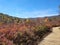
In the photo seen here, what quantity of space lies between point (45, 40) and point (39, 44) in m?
1.32

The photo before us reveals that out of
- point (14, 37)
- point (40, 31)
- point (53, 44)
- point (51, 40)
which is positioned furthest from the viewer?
point (40, 31)

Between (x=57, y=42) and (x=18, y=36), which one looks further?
(x=57, y=42)

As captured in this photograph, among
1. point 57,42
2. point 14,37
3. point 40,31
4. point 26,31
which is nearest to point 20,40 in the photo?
point 14,37

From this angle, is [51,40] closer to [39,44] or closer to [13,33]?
[39,44]

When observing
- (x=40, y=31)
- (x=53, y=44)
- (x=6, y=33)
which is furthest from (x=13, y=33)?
(x=40, y=31)

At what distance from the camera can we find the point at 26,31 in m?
14.0

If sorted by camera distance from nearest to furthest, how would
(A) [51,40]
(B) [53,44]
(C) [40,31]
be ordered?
(B) [53,44]
(A) [51,40]
(C) [40,31]

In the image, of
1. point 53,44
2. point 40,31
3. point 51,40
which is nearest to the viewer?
point 53,44

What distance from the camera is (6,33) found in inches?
505

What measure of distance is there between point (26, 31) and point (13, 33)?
1306mm

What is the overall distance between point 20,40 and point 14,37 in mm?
370

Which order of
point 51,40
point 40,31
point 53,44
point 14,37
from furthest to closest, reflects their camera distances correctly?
point 40,31, point 51,40, point 53,44, point 14,37

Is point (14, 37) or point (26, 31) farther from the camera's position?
point (26, 31)

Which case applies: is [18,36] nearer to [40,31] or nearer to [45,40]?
[45,40]
